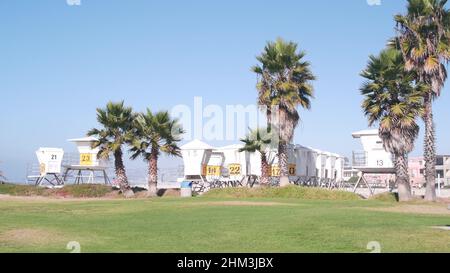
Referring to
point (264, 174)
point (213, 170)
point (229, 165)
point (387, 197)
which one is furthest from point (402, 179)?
point (213, 170)

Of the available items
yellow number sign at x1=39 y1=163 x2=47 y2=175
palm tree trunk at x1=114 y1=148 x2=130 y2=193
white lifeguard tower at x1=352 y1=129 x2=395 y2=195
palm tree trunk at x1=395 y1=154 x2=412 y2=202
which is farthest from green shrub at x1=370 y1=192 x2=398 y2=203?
yellow number sign at x1=39 y1=163 x2=47 y2=175

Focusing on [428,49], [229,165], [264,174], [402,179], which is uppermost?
[428,49]

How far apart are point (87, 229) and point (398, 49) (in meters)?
26.3

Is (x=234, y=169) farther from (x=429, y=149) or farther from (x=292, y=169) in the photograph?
(x=429, y=149)

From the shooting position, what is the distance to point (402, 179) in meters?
33.8

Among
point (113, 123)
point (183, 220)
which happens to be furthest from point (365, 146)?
point (183, 220)

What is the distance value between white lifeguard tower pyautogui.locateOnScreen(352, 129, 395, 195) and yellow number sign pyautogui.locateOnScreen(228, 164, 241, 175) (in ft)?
31.5

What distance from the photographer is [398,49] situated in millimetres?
34906

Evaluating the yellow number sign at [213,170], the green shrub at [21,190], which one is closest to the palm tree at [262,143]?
the yellow number sign at [213,170]

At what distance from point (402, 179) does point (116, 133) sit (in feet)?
64.9

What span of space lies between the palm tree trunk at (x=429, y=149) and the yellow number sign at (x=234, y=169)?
1604 centimetres

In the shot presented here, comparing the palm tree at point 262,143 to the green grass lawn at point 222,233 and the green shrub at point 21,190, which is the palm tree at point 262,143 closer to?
the green shrub at point 21,190
